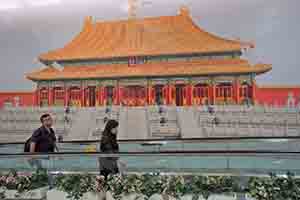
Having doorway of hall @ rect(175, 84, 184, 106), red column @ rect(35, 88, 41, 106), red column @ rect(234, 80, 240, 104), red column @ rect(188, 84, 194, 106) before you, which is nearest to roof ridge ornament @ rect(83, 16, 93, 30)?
red column @ rect(35, 88, 41, 106)

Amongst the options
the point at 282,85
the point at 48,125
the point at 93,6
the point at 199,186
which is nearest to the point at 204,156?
the point at 199,186

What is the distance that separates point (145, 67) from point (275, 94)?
3.75 m

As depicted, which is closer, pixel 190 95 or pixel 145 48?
pixel 190 95

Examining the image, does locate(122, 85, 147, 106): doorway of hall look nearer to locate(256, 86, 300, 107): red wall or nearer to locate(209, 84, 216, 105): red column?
locate(209, 84, 216, 105): red column

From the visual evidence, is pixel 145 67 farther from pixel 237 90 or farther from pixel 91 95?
pixel 237 90

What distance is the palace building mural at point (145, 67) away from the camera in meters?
10.3

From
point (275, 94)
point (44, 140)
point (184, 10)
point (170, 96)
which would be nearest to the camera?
point (44, 140)

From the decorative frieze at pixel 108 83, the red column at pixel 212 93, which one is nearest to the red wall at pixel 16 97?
the decorative frieze at pixel 108 83

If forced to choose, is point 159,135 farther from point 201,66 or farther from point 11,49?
point 11,49

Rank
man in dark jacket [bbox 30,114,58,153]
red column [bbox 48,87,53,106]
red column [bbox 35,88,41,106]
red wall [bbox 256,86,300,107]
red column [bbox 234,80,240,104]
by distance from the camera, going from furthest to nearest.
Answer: red column [bbox 48,87,53,106]
red column [bbox 35,88,41,106]
red column [bbox 234,80,240,104]
red wall [bbox 256,86,300,107]
man in dark jacket [bbox 30,114,58,153]

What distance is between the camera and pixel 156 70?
1050cm

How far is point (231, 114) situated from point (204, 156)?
7435 mm

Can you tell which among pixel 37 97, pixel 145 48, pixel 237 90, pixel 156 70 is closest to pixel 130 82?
pixel 156 70

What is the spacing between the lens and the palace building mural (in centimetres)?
1027
